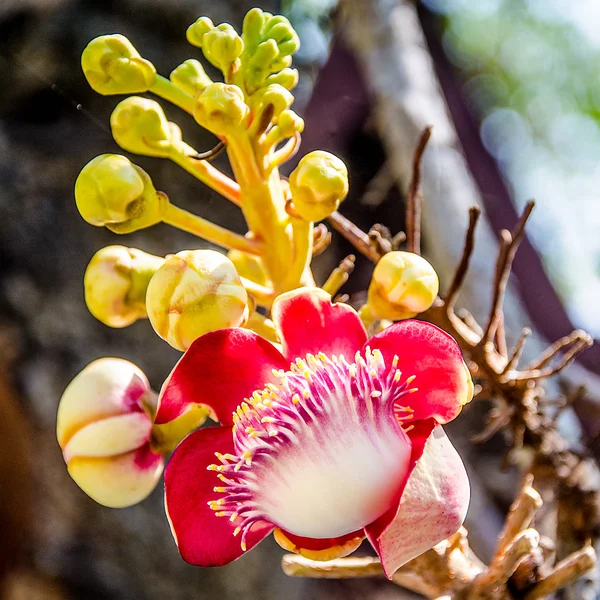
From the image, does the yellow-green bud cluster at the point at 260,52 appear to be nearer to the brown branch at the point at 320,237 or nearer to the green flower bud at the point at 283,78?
the green flower bud at the point at 283,78

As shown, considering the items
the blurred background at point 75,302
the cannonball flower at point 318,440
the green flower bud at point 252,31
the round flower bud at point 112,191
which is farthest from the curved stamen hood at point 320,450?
the blurred background at point 75,302

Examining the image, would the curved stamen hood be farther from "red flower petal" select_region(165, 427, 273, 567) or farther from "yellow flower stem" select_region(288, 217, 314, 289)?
"yellow flower stem" select_region(288, 217, 314, 289)

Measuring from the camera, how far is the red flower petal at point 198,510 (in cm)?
47

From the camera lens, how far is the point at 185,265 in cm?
50

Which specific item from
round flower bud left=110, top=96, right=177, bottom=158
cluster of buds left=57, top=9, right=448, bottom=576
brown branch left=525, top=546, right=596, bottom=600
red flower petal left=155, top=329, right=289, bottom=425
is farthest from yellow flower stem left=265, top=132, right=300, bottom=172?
brown branch left=525, top=546, right=596, bottom=600

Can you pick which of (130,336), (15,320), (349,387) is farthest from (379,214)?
(349,387)

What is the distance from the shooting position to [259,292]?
2.00 feet

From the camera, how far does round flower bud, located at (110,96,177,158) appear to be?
1.92ft

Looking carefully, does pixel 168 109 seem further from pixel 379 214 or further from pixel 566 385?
pixel 566 385

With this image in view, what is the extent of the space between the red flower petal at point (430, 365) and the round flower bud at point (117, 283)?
0.25 meters

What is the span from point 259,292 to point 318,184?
0.43ft

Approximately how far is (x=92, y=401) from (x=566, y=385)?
37.6 inches

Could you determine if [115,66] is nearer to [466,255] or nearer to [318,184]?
[318,184]

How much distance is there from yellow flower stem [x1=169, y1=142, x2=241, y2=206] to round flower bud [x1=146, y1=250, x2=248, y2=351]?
15 cm
